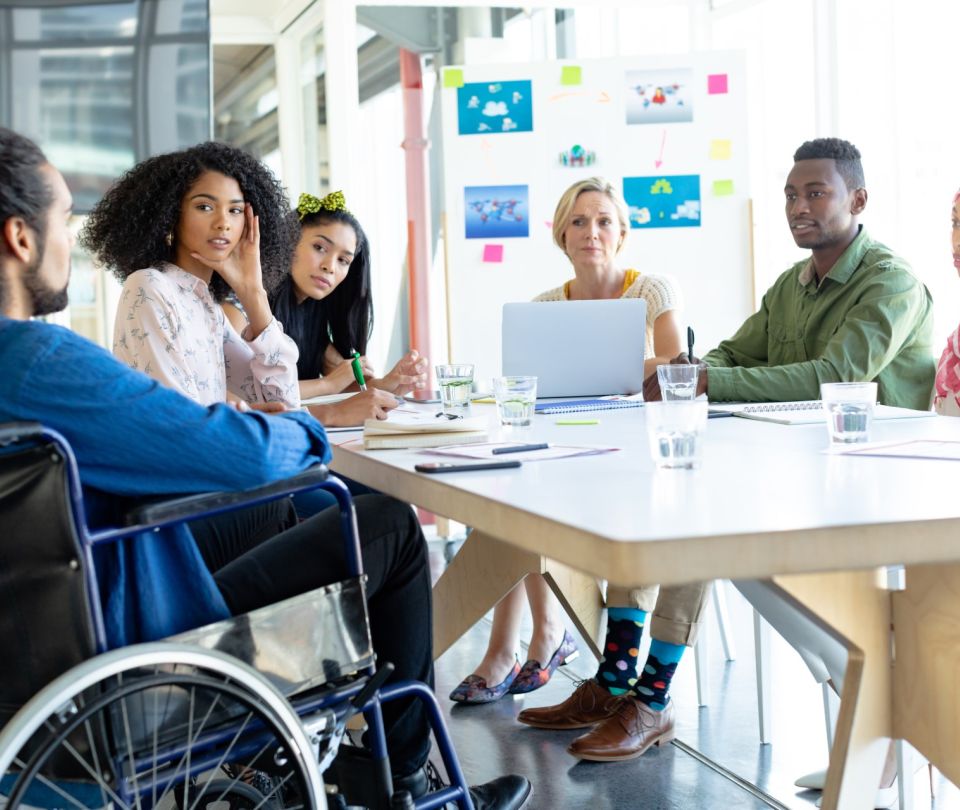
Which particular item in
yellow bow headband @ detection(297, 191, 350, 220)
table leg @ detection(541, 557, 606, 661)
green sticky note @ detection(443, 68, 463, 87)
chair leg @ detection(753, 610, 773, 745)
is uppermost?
green sticky note @ detection(443, 68, 463, 87)

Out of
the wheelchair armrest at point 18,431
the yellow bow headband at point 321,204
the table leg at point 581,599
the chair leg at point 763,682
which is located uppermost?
the yellow bow headband at point 321,204

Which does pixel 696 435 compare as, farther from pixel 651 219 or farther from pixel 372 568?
pixel 651 219

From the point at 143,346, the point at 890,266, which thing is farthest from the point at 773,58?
the point at 143,346

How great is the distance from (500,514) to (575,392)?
1.39 m

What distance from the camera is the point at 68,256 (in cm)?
140

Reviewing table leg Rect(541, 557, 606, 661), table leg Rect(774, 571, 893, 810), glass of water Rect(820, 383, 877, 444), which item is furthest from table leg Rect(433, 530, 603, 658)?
table leg Rect(774, 571, 893, 810)

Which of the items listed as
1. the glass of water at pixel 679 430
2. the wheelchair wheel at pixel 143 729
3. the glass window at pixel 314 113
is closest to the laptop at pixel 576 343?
the glass of water at pixel 679 430

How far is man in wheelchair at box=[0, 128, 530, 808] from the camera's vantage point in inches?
47.1

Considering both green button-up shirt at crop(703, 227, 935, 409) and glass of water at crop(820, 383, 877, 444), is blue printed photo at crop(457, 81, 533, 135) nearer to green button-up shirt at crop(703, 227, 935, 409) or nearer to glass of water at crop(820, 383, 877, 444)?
green button-up shirt at crop(703, 227, 935, 409)

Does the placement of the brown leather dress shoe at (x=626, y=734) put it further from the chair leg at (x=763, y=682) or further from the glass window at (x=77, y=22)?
the glass window at (x=77, y=22)

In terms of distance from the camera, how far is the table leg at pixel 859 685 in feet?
4.17

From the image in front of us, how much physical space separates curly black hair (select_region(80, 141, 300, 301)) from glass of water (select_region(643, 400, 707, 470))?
132 centimetres

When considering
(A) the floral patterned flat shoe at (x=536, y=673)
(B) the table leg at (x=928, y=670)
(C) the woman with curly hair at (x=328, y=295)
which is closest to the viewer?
(B) the table leg at (x=928, y=670)

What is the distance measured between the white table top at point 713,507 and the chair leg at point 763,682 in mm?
806
